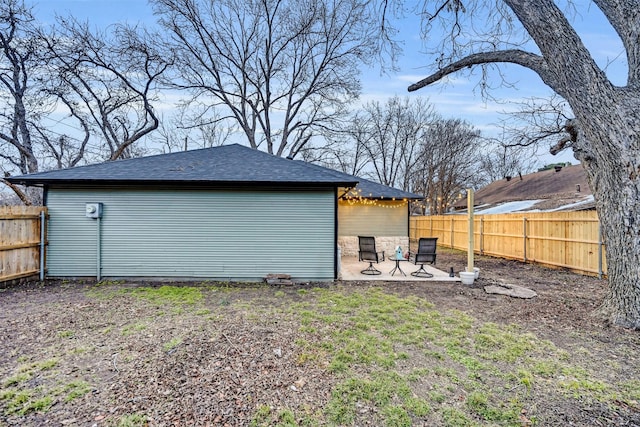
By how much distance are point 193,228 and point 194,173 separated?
1.34m

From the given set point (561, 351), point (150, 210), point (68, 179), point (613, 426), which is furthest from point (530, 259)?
point (68, 179)

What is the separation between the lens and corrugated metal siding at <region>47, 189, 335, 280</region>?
23.3 feet

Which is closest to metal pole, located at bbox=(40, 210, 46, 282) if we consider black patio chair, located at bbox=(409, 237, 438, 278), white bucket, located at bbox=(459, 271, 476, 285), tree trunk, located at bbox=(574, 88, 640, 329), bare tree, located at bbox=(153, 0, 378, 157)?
black patio chair, located at bbox=(409, 237, 438, 278)

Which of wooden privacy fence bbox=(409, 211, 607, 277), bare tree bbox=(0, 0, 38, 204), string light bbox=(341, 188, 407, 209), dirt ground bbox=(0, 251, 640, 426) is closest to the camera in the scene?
dirt ground bbox=(0, 251, 640, 426)

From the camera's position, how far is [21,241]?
21.2ft

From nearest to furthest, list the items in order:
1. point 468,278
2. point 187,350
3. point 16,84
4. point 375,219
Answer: point 187,350, point 468,278, point 16,84, point 375,219

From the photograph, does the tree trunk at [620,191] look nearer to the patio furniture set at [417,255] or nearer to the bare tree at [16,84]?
the patio furniture set at [417,255]

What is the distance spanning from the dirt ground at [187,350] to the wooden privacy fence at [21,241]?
1.79 feet

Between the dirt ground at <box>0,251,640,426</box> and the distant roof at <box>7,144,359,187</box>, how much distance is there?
96.7 inches

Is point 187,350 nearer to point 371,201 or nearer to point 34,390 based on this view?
point 34,390

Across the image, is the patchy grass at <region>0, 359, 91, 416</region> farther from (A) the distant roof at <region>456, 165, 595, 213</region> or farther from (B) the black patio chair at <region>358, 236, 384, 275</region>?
(A) the distant roof at <region>456, 165, 595, 213</region>

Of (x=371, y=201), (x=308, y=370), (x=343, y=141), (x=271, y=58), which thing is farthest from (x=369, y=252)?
(x=271, y=58)

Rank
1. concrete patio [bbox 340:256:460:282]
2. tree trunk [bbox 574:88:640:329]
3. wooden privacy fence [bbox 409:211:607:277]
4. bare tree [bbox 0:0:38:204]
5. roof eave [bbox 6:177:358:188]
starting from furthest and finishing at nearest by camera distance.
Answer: bare tree [bbox 0:0:38:204]
wooden privacy fence [bbox 409:211:607:277]
concrete patio [bbox 340:256:460:282]
roof eave [bbox 6:177:358:188]
tree trunk [bbox 574:88:640:329]

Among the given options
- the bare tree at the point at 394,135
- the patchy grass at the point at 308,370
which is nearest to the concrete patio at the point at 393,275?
the patchy grass at the point at 308,370
